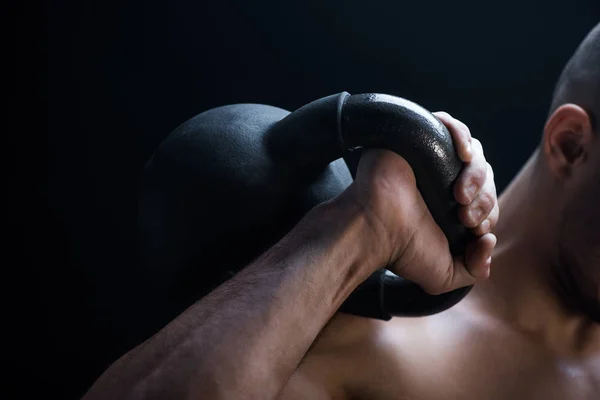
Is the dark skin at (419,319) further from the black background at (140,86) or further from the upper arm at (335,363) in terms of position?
the black background at (140,86)

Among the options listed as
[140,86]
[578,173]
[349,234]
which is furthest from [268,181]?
[140,86]

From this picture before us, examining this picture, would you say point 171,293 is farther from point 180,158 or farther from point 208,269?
point 180,158

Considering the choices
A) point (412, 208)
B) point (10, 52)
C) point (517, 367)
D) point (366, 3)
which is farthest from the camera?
point (366, 3)

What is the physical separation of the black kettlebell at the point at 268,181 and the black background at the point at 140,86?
0.59 m

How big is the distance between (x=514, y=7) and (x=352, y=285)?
1039 mm

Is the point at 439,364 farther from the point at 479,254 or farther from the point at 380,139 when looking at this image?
the point at 380,139

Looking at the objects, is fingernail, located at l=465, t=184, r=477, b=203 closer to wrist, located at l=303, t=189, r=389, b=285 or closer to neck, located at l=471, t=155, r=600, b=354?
wrist, located at l=303, t=189, r=389, b=285

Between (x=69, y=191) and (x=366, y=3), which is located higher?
(x=366, y=3)

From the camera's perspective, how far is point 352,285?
31.5 inches

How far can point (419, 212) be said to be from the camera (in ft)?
Answer: 2.63

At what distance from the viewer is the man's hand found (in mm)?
779

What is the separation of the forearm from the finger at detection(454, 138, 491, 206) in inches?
4.5

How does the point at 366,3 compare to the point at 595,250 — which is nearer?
the point at 595,250

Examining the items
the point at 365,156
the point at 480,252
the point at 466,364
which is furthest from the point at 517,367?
the point at 365,156
